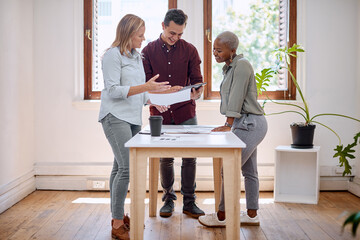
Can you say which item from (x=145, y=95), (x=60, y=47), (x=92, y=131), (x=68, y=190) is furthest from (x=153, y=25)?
(x=68, y=190)

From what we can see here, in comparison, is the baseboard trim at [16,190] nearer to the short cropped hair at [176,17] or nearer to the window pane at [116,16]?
the window pane at [116,16]

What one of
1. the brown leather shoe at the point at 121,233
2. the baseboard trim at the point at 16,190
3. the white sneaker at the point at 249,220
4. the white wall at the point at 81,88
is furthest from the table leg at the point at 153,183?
the baseboard trim at the point at 16,190

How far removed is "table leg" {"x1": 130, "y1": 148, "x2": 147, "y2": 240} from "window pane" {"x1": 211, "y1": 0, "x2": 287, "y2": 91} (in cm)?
218

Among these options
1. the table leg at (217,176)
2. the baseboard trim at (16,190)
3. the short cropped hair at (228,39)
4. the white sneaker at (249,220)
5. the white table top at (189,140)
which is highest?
the short cropped hair at (228,39)

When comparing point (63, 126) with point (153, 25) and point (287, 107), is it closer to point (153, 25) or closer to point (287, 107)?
point (153, 25)

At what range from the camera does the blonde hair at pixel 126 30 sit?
8.66 feet

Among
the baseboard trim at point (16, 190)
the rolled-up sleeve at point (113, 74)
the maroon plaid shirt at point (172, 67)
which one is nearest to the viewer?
the rolled-up sleeve at point (113, 74)

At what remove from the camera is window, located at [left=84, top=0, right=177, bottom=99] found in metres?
4.21

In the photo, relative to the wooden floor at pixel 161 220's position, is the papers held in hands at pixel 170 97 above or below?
above

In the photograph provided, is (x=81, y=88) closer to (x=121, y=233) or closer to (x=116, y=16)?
(x=116, y=16)

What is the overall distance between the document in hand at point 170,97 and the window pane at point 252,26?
1.49 m

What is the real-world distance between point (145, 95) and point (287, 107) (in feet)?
5.79

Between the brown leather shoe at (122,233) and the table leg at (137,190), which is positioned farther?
the brown leather shoe at (122,233)

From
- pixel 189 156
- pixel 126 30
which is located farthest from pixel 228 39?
pixel 189 156
